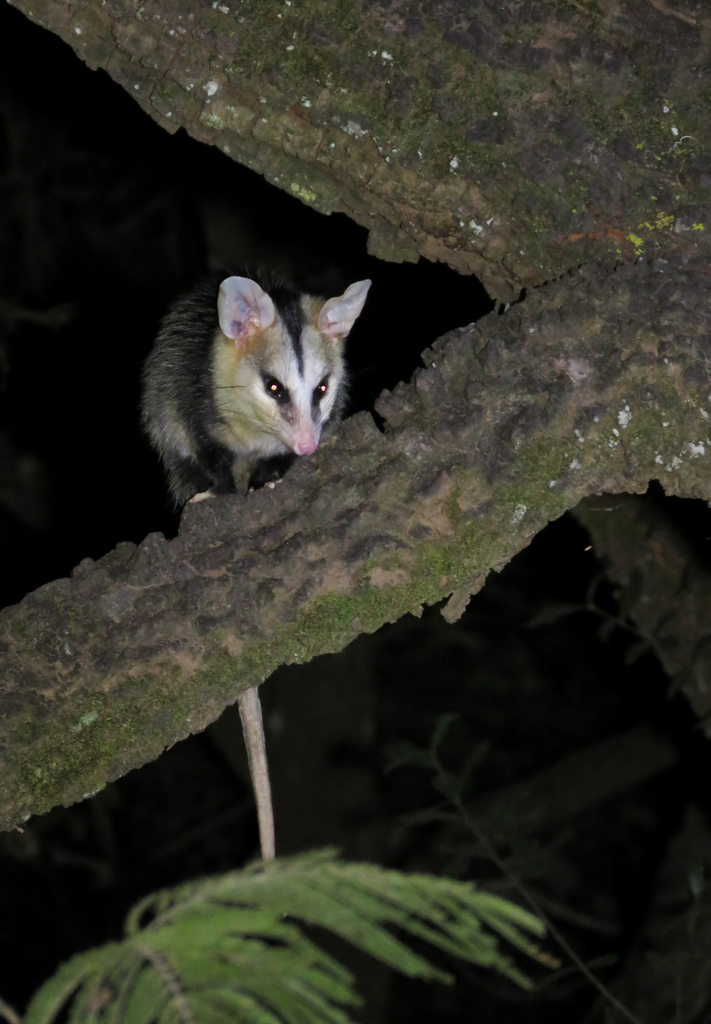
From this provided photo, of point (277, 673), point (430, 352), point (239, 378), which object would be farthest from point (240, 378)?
point (277, 673)

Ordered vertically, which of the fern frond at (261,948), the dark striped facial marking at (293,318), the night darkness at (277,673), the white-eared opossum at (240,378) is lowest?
the night darkness at (277,673)

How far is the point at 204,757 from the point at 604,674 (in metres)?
2.31

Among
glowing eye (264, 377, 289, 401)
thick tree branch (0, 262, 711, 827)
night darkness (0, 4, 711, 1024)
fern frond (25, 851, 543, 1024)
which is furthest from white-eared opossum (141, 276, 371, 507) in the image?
fern frond (25, 851, 543, 1024)

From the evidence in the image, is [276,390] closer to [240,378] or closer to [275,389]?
[275,389]

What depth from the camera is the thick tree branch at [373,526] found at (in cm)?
170

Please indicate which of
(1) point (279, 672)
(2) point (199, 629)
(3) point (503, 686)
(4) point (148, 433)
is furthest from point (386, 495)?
(3) point (503, 686)

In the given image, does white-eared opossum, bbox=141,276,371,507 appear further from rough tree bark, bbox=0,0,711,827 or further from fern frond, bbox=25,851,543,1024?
fern frond, bbox=25,851,543,1024

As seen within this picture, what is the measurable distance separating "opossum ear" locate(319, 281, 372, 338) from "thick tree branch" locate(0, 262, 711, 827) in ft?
2.65

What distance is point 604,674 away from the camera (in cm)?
588

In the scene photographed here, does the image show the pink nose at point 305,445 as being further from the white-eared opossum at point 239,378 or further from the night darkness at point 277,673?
the night darkness at point 277,673

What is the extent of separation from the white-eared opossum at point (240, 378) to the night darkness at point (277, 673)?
485 mm

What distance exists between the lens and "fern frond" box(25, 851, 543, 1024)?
614mm

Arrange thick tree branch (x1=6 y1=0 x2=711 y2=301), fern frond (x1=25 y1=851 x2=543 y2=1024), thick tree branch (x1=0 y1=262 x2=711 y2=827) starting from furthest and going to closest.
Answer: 1. thick tree branch (x1=6 y1=0 x2=711 y2=301)
2. thick tree branch (x1=0 y1=262 x2=711 y2=827)
3. fern frond (x1=25 y1=851 x2=543 y2=1024)

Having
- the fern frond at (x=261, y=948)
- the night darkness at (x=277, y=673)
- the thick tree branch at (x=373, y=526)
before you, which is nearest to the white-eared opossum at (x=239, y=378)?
the night darkness at (x=277, y=673)
